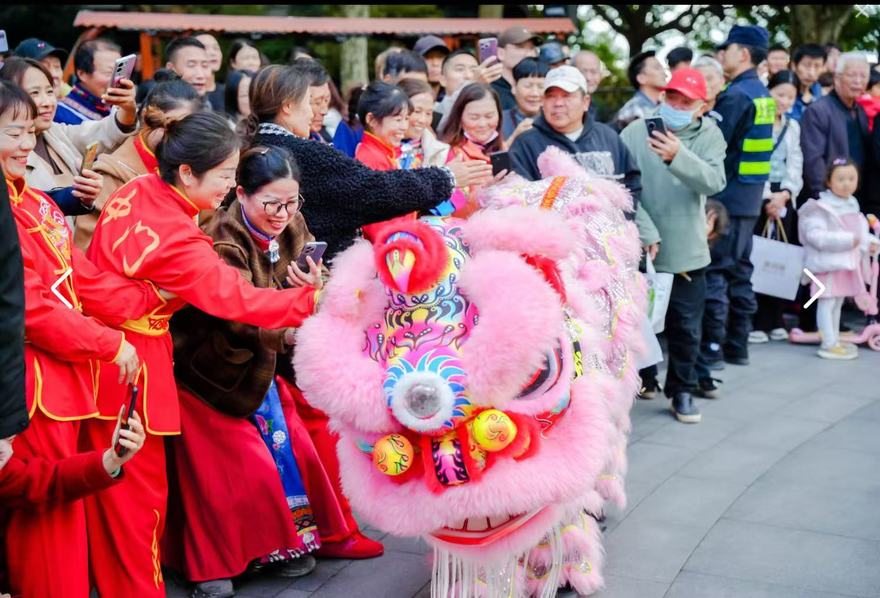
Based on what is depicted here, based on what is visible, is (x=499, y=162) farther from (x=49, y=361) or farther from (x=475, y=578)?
(x=49, y=361)

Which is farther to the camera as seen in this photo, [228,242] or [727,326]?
[727,326]

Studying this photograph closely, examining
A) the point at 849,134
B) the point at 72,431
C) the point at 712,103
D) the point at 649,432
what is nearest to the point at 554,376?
the point at 72,431

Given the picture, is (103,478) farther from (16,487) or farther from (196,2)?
(196,2)

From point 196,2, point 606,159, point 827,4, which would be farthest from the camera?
point 196,2

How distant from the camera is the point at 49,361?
10.7ft

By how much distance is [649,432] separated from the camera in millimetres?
6098

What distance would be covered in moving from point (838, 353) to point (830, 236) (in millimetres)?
896

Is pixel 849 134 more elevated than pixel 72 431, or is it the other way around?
pixel 849 134

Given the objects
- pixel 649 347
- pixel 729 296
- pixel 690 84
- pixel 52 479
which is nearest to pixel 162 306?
pixel 52 479

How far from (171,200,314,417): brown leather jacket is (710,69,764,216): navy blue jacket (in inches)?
170

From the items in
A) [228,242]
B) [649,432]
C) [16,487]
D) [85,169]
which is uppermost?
[85,169]

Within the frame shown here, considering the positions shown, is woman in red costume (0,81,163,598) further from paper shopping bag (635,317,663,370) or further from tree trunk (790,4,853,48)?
tree trunk (790,4,853,48)

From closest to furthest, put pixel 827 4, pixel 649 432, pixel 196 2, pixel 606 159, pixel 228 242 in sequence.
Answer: pixel 228 242
pixel 606 159
pixel 649 432
pixel 827 4
pixel 196 2

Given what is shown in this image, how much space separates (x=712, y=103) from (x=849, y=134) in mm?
1932
